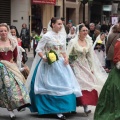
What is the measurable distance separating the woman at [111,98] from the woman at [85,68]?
1.46m

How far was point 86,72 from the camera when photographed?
8406mm

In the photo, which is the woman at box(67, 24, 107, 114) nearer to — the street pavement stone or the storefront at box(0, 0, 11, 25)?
the street pavement stone

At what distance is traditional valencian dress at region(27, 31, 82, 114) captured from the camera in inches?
310

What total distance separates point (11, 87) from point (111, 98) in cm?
180

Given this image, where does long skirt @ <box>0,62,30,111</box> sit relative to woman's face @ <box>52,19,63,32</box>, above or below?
below

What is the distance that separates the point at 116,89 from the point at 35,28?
81.6ft

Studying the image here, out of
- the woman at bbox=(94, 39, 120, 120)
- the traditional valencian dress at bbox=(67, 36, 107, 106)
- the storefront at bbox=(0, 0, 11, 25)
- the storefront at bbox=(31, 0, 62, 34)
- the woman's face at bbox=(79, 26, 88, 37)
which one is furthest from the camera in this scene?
the storefront at bbox=(31, 0, 62, 34)

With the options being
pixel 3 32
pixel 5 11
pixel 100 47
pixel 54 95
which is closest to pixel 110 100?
pixel 54 95

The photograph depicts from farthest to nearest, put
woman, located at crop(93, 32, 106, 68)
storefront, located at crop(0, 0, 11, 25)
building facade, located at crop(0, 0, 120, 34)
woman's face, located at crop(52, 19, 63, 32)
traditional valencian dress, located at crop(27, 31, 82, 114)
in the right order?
building facade, located at crop(0, 0, 120, 34) < storefront, located at crop(0, 0, 11, 25) < woman, located at crop(93, 32, 106, 68) < woman's face, located at crop(52, 19, 63, 32) < traditional valencian dress, located at crop(27, 31, 82, 114)

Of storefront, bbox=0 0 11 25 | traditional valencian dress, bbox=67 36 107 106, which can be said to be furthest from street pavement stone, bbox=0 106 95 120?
storefront, bbox=0 0 11 25

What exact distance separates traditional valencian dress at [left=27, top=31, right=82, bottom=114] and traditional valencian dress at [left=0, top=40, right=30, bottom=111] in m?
0.34

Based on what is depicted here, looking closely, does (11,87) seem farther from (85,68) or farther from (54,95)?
(85,68)

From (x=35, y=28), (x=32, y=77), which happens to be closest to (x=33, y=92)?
(x=32, y=77)

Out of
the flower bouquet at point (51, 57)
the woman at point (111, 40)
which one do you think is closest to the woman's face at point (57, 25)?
the flower bouquet at point (51, 57)
